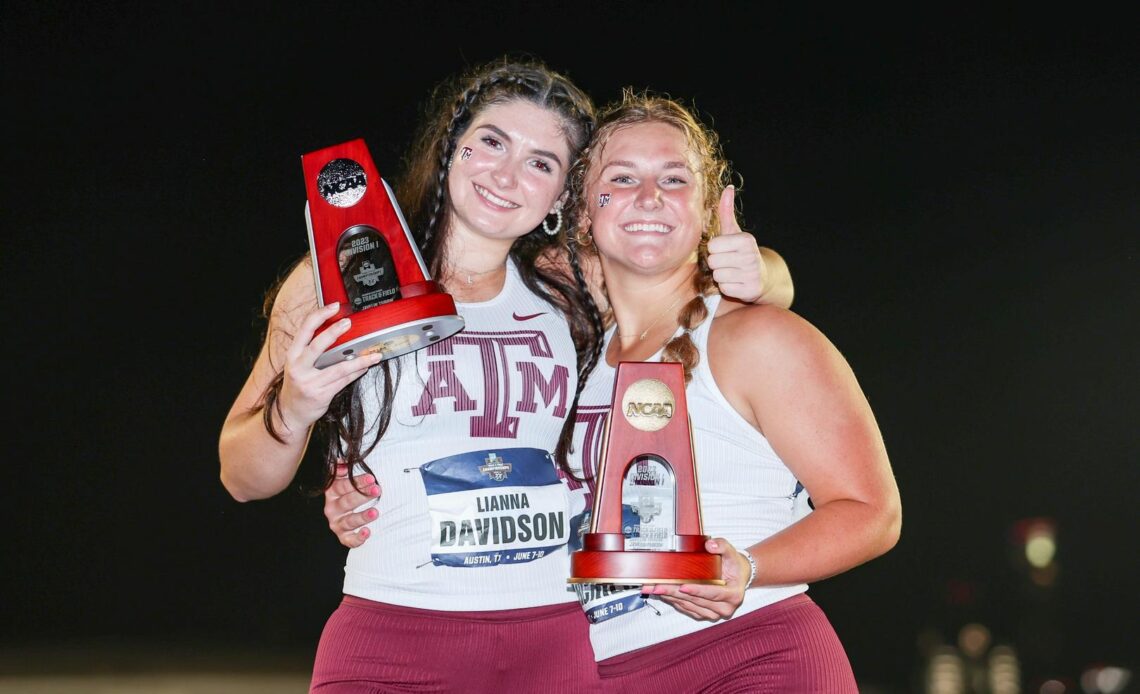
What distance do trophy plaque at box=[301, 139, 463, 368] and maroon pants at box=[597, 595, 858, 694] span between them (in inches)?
21.4

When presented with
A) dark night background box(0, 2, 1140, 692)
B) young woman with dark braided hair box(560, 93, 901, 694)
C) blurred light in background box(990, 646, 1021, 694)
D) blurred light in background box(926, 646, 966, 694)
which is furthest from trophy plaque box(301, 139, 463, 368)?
blurred light in background box(990, 646, 1021, 694)

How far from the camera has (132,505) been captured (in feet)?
13.0

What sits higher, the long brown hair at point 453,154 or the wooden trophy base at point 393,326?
the long brown hair at point 453,154

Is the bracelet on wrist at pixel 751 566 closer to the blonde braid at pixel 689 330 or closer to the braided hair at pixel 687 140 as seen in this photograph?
the blonde braid at pixel 689 330

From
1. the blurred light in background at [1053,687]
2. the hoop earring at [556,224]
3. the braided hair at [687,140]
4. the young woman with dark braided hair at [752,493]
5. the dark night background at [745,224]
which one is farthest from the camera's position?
the blurred light in background at [1053,687]

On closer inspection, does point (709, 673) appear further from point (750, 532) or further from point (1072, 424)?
point (1072, 424)

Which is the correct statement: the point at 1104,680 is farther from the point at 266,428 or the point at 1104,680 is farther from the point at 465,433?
A: the point at 266,428

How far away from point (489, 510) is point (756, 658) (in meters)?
0.42

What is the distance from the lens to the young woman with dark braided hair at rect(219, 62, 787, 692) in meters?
1.47

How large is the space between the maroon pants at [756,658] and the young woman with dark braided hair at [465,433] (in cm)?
15

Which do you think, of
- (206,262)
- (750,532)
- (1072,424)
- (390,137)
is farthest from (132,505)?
(1072,424)

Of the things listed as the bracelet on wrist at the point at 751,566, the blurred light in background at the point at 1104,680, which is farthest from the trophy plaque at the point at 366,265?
the blurred light in background at the point at 1104,680

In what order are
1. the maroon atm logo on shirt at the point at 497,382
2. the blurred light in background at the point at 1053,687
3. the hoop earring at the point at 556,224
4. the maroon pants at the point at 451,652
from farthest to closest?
1. the blurred light in background at the point at 1053,687
2. the hoop earring at the point at 556,224
3. the maroon atm logo on shirt at the point at 497,382
4. the maroon pants at the point at 451,652

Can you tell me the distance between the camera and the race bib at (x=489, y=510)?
4.94 feet
